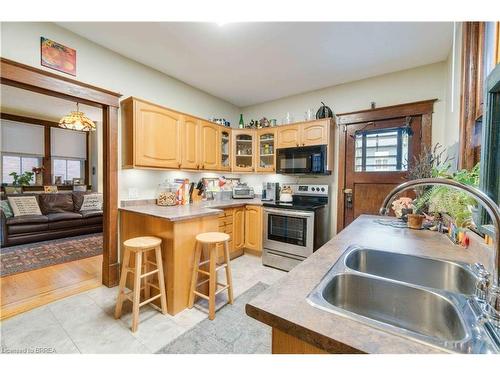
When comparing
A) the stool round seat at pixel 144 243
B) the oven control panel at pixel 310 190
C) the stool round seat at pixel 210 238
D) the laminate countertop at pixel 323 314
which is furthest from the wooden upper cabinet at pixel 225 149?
the laminate countertop at pixel 323 314

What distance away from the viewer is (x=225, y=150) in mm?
3910

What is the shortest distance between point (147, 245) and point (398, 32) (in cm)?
305

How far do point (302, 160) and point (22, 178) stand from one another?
236 inches

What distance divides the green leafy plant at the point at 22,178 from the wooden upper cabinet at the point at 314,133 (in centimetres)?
598

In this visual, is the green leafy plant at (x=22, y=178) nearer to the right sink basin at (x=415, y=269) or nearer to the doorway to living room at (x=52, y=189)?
the doorway to living room at (x=52, y=189)

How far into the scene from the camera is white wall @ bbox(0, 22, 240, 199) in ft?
6.24

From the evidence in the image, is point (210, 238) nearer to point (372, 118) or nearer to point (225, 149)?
point (225, 149)

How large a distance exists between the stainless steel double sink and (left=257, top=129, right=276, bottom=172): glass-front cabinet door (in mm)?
2763

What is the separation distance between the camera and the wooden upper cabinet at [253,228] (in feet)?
11.4

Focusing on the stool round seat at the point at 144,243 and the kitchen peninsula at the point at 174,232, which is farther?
the kitchen peninsula at the point at 174,232

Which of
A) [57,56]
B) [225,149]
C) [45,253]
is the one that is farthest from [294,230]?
[45,253]

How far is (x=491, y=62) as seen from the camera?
4.35 feet
